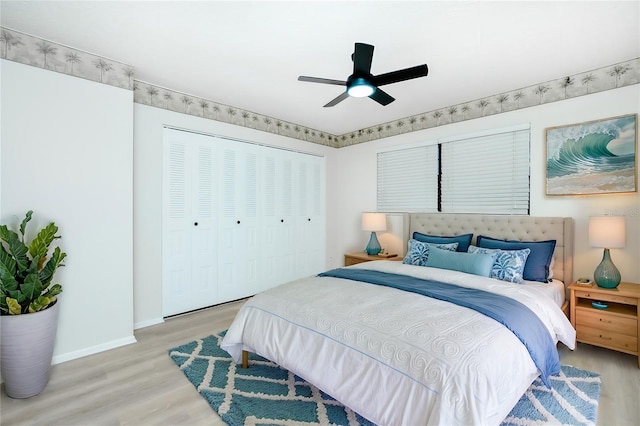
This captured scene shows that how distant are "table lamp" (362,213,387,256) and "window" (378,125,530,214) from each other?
1.00 ft

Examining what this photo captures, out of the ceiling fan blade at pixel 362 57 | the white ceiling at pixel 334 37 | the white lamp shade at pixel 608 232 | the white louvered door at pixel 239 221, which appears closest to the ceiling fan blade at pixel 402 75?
the ceiling fan blade at pixel 362 57

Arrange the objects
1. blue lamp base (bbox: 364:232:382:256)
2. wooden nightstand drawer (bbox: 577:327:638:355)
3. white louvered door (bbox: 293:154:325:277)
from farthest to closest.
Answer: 1. white louvered door (bbox: 293:154:325:277)
2. blue lamp base (bbox: 364:232:382:256)
3. wooden nightstand drawer (bbox: 577:327:638:355)

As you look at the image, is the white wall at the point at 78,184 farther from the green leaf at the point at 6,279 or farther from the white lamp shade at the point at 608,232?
the white lamp shade at the point at 608,232

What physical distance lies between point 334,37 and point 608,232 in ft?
9.18

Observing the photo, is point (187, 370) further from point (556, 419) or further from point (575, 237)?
point (575, 237)

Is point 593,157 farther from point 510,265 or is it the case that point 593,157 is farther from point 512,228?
point 510,265

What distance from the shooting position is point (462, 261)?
9.78 feet

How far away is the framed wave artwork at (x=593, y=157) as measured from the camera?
278 centimetres


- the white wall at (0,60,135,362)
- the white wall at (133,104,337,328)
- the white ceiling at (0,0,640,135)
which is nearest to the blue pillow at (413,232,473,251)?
the white ceiling at (0,0,640,135)

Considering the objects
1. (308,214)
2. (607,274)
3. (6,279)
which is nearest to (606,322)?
(607,274)

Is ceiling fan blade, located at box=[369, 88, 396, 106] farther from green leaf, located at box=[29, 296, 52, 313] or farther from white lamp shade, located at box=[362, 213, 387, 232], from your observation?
green leaf, located at box=[29, 296, 52, 313]

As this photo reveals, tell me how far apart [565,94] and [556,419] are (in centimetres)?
294

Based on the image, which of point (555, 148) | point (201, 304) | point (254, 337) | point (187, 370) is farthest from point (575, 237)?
point (201, 304)

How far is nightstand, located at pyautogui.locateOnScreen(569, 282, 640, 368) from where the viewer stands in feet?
8.10
